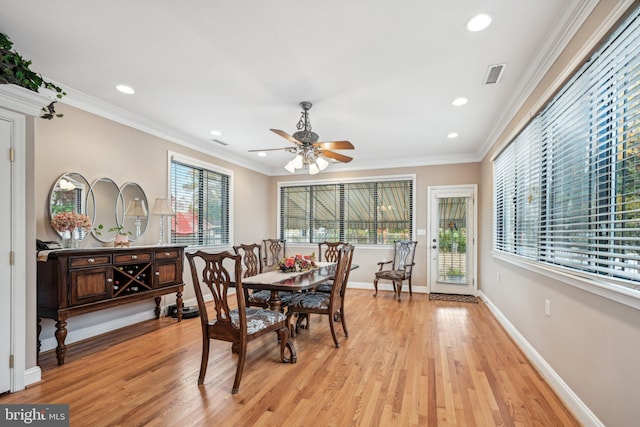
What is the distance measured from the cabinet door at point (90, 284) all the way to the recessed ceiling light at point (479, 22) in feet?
12.6

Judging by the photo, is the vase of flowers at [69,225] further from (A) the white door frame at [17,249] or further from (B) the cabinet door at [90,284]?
(A) the white door frame at [17,249]

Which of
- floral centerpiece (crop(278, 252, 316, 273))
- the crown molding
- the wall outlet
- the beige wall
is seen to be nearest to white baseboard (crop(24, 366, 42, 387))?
floral centerpiece (crop(278, 252, 316, 273))

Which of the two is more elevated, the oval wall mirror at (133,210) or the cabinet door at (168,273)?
the oval wall mirror at (133,210)

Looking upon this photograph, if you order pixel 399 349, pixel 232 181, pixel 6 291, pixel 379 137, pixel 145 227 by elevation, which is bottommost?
pixel 399 349

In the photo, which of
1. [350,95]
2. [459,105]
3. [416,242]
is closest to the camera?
[350,95]

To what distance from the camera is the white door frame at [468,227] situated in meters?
5.81

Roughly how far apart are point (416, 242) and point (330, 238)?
73.0 inches

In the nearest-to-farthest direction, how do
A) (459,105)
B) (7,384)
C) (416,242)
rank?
(7,384) → (459,105) → (416,242)

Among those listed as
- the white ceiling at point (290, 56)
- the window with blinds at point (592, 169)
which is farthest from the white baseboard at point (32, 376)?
the window with blinds at point (592, 169)

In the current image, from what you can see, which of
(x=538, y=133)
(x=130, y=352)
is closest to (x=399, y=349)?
(x=538, y=133)

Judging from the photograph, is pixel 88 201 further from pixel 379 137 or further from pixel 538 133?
pixel 538 133

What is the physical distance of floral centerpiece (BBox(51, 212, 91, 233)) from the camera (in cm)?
306

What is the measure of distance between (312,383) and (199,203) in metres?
3.66

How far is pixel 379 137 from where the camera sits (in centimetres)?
488
